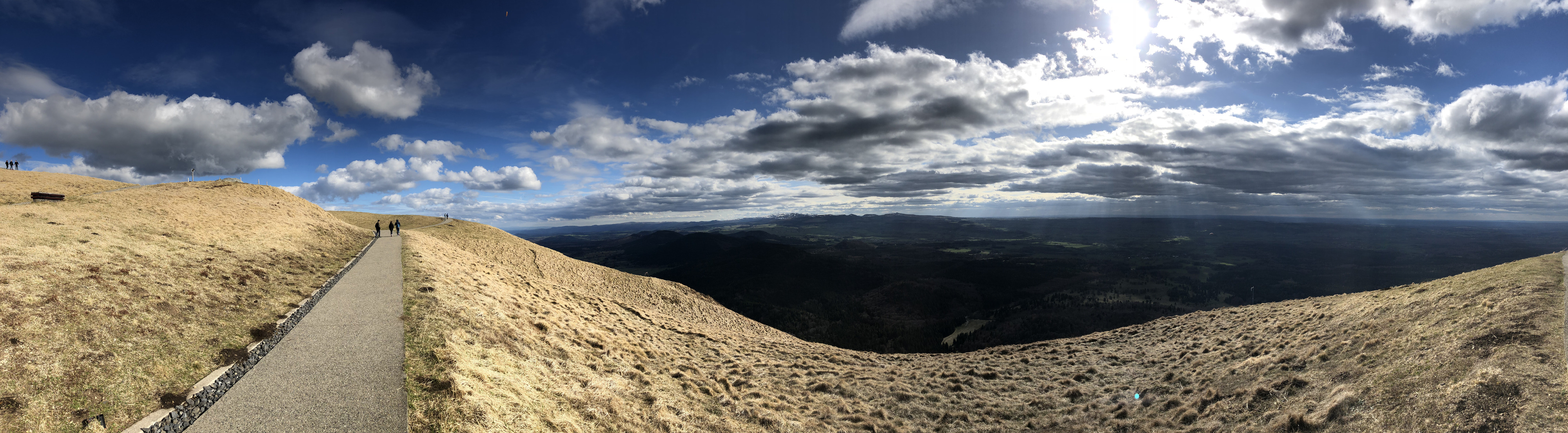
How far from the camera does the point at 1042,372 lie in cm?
2170

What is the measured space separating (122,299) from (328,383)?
9.71 m

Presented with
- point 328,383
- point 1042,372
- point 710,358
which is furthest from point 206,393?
point 1042,372

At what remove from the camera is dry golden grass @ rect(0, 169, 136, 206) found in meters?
34.0

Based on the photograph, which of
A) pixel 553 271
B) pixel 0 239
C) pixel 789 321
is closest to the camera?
pixel 0 239

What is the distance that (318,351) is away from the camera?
12.2 m

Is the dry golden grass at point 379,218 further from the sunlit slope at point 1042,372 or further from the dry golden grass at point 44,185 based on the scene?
the sunlit slope at point 1042,372

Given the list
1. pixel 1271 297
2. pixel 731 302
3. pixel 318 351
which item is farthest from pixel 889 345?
pixel 1271 297

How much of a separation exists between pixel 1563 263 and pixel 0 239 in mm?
62360

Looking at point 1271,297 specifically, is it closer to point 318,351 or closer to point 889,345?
point 889,345

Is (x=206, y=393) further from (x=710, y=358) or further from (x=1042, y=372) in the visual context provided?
(x=1042, y=372)

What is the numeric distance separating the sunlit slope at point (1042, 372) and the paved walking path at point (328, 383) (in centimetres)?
57

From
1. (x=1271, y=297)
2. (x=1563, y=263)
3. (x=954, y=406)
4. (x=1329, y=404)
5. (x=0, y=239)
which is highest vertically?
(x=0, y=239)

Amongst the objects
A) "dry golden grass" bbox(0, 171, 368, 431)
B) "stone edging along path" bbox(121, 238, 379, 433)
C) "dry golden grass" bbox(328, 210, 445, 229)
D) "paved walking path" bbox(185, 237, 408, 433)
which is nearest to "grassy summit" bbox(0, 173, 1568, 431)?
"dry golden grass" bbox(0, 171, 368, 431)

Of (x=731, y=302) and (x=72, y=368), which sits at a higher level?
(x=72, y=368)
